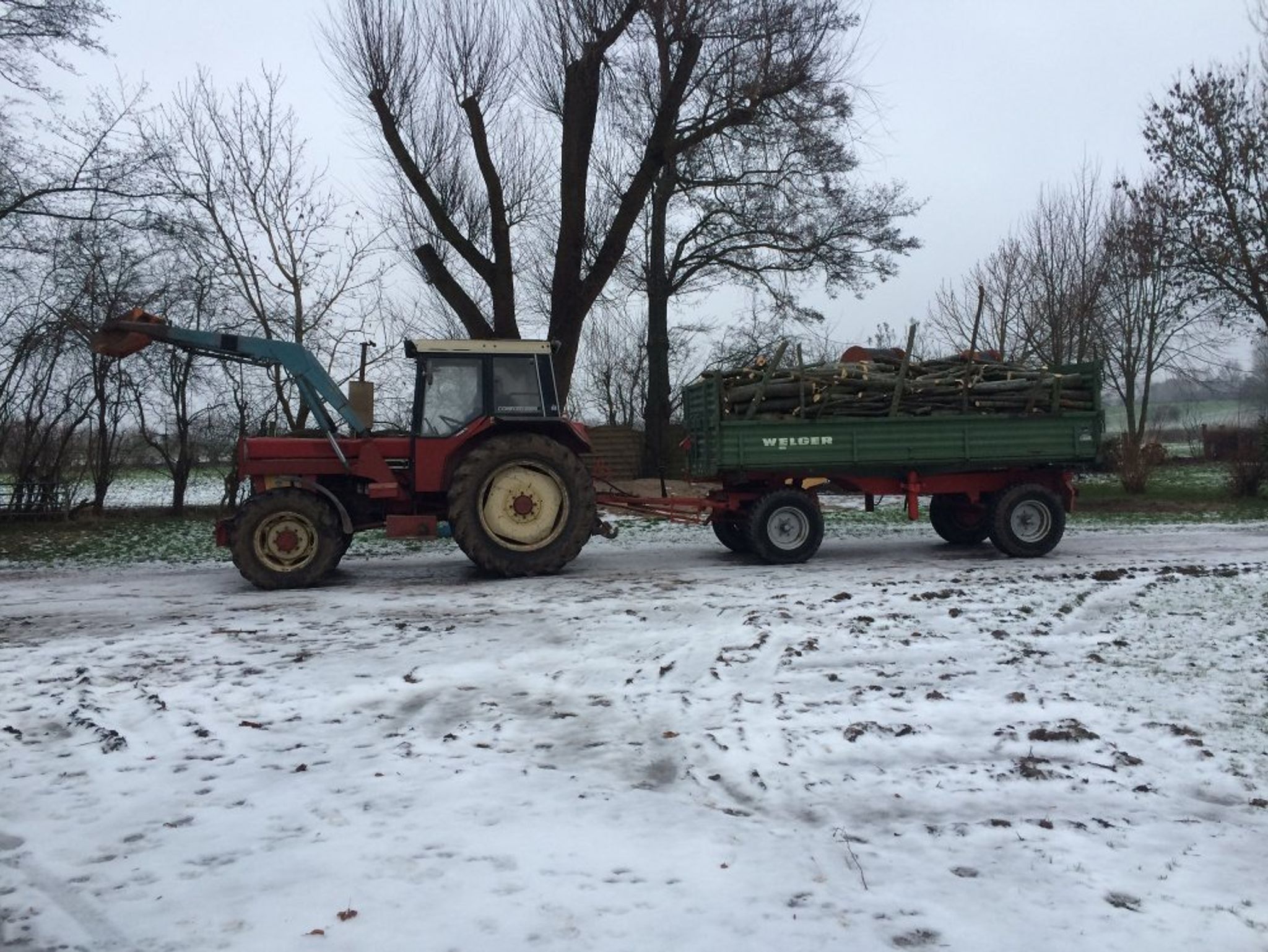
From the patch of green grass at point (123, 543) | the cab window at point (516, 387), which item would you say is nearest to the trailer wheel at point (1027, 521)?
the cab window at point (516, 387)

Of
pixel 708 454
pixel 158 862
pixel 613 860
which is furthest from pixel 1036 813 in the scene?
pixel 708 454

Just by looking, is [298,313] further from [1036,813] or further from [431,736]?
[1036,813]

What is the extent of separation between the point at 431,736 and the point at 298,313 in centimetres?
1453

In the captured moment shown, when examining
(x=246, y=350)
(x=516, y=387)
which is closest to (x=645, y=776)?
(x=516, y=387)

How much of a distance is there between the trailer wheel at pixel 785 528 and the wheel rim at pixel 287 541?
4526 mm

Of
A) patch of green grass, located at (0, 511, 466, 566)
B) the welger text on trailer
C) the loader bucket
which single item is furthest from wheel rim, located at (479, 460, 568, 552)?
the loader bucket

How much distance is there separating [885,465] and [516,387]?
414 cm

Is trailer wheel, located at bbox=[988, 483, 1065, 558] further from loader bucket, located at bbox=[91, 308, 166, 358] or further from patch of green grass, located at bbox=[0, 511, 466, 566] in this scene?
loader bucket, located at bbox=[91, 308, 166, 358]

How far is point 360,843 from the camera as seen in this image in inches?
140

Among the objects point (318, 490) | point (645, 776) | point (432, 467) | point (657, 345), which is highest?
point (657, 345)

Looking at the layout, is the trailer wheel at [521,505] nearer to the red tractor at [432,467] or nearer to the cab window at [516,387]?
the red tractor at [432,467]

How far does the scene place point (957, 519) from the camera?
1241cm

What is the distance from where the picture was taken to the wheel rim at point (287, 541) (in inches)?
377

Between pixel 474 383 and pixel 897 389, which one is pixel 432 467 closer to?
pixel 474 383
